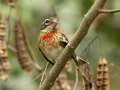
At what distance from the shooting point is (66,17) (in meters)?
5.73

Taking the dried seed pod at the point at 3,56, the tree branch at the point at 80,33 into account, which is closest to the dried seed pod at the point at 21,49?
the dried seed pod at the point at 3,56

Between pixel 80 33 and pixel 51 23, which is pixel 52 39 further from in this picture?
pixel 80 33

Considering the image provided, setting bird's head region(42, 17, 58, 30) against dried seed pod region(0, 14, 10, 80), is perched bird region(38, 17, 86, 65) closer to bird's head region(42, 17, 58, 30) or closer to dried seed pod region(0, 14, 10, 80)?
bird's head region(42, 17, 58, 30)

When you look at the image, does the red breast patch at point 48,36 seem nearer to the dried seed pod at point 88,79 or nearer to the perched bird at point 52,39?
the perched bird at point 52,39

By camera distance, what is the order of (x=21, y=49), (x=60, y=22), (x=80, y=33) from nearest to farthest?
(x=80, y=33) < (x=21, y=49) < (x=60, y=22)

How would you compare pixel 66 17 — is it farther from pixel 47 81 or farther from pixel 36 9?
pixel 47 81

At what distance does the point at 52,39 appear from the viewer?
399 cm

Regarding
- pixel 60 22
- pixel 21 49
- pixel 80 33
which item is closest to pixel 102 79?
pixel 80 33

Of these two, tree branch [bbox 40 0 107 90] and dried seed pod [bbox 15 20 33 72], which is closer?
tree branch [bbox 40 0 107 90]

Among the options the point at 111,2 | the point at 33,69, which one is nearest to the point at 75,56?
the point at 33,69

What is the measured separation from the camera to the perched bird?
12.8 ft

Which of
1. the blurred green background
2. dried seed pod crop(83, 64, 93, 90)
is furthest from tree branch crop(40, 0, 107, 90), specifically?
the blurred green background

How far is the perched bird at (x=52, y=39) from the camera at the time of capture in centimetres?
391

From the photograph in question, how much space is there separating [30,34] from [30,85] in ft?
3.64
